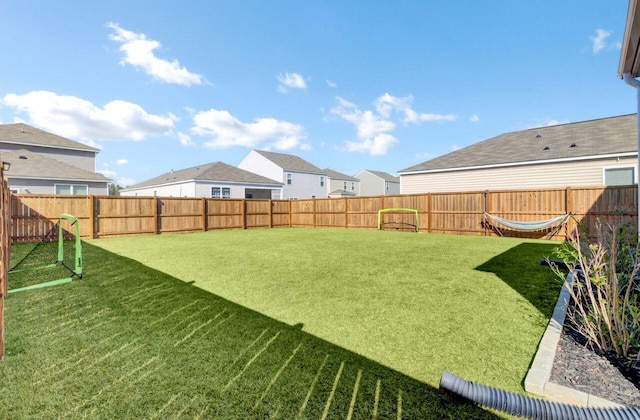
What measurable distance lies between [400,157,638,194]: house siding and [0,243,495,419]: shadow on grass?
49.1 feet

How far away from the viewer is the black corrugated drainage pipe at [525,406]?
1.53 meters

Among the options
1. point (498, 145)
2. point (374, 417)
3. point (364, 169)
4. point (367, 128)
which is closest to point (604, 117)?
point (498, 145)

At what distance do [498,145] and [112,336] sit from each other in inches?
734

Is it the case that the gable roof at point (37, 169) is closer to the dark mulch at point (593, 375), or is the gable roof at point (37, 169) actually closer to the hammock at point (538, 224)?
the dark mulch at point (593, 375)

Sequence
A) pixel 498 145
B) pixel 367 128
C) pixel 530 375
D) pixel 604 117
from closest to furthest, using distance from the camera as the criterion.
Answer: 1. pixel 530 375
2. pixel 604 117
3. pixel 498 145
4. pixel 367 128

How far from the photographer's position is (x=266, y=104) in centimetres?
2134

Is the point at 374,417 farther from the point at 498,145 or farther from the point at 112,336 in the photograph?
the point at 498,145

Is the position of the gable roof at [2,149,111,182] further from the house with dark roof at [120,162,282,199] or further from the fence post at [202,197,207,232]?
the fence post at [202,197,207,232]

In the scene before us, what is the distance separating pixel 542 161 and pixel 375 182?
31.1 m

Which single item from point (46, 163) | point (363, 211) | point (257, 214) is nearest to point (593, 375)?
point (363, 211)

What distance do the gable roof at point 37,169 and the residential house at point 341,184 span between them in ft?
79.7

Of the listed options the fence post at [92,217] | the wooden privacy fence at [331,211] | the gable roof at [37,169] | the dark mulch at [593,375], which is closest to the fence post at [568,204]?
the wooden privacy fence at [331,211]

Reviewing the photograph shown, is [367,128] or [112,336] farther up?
[367,128]

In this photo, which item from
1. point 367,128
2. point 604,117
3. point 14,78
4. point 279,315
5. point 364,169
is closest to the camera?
point 279,315
